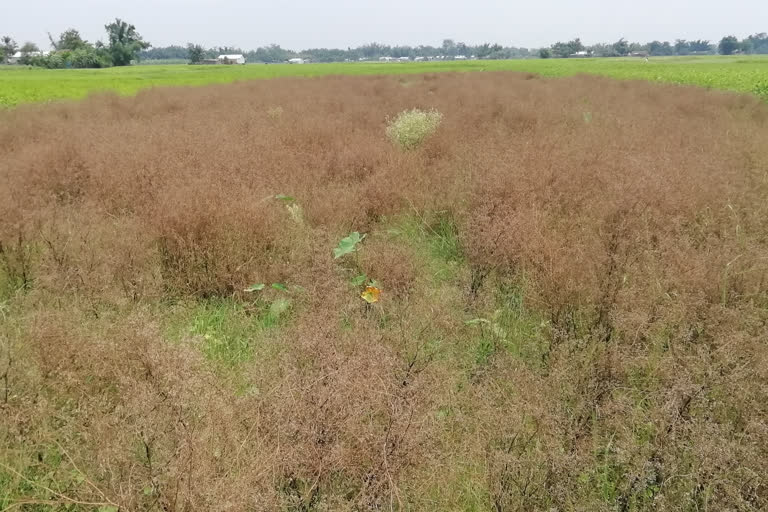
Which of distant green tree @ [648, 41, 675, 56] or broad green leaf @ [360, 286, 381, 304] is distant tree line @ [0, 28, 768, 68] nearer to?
distant green tree @ [648, 41, 675, 56]

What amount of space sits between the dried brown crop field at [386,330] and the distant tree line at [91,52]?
61797mm

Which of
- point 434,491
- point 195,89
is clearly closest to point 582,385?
point 434,491

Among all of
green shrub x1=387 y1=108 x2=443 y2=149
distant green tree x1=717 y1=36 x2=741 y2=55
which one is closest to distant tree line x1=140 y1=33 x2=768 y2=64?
distant green tree x1=717 y1=36 x2=741 y2=55

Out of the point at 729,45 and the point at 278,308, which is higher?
the point at 729,45

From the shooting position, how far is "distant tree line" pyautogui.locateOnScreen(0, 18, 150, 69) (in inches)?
2219

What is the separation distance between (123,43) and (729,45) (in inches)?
5211

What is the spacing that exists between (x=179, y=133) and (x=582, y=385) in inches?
312

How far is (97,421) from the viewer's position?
7.72ft

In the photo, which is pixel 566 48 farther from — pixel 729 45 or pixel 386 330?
pixel 386 330

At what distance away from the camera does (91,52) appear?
196 ft

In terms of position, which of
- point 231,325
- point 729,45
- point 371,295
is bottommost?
point 231,325

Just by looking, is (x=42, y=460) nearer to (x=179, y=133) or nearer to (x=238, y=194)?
(x=238, y=194)

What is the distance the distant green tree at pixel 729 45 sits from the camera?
11825cm

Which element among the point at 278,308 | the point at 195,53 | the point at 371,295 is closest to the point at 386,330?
the point at 371,295
